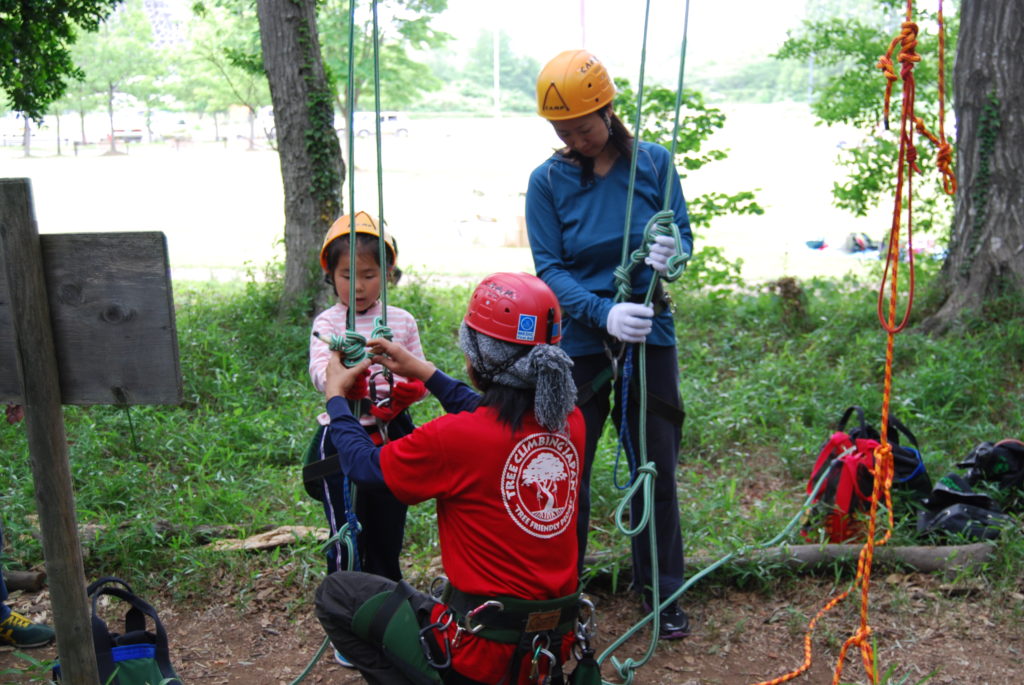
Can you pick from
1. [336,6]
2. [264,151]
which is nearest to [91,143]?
[264,151]

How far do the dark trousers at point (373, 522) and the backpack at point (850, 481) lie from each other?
82.0 inches

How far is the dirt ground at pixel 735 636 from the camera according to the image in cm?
333

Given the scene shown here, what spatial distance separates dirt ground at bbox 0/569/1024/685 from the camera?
333cm

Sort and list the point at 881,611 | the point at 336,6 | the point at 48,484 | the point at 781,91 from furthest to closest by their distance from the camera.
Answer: the point at 781,91
the point at 336,6
the point at 881,611
the point at 48,484

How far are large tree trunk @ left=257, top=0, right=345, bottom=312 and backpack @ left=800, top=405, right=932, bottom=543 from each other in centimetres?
450

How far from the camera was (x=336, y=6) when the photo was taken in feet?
45.9

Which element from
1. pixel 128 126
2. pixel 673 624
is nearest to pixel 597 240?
pixel 673 624

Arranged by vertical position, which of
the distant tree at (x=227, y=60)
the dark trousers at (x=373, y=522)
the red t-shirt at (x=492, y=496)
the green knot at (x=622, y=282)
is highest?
the distant tree at (x=227, y=60)

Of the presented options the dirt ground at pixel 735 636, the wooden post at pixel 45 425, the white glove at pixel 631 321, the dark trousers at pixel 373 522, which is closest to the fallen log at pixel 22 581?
the dirt ground at pixel 735 636

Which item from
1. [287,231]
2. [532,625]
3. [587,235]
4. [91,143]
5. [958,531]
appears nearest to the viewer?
[532,625]

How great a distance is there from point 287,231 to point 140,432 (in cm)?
253

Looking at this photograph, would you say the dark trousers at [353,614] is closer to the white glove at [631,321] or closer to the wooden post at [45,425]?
the wooden post at [45,425]

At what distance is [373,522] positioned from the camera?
3211 millimetres

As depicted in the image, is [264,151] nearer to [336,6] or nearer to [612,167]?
[336,6]
